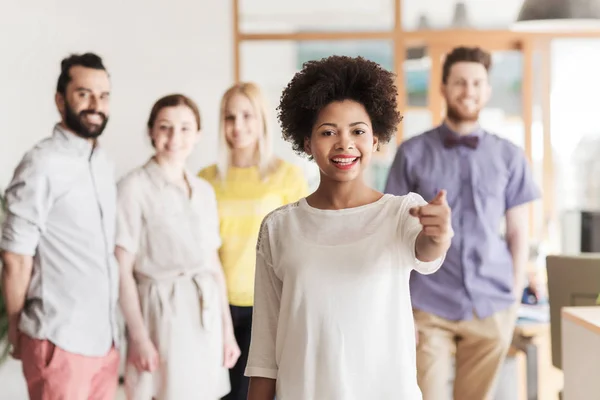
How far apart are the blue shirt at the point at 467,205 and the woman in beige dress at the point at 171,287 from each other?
2.49ft

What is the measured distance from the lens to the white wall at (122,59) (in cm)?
454

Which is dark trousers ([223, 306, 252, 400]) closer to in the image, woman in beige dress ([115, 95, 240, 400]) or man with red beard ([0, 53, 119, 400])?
woman in beige dress ([115, 95, 240, 400])

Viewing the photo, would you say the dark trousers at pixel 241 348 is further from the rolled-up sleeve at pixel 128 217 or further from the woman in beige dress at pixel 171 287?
the rolled-up sleeve at pixel 128 217

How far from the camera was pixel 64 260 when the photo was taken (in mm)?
2998

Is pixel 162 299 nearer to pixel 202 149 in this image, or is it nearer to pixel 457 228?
pixel 457 228

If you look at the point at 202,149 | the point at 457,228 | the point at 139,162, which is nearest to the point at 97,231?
the point at 457,228

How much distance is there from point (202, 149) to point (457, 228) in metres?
2.72

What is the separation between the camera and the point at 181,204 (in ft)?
11.4

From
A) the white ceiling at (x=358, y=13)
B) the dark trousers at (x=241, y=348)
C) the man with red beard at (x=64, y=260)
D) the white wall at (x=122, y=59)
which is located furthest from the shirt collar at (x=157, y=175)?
the white ceiling at (x=358, y=13)

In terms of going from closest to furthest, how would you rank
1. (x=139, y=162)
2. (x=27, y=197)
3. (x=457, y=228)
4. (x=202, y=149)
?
(x=27, y=197) < (x=457, y=228) < (x=139, y=162) < (x=202, y=149)

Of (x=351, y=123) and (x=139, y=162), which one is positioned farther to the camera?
(x=139, y=162)

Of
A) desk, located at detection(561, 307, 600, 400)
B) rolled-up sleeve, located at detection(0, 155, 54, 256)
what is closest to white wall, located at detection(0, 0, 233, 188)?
rolled-up sleeve, located at detection(0, 155, 54, 256)

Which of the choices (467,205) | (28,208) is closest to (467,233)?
(467,205)

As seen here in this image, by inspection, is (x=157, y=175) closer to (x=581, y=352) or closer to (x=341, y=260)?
(x=581, y=352)
